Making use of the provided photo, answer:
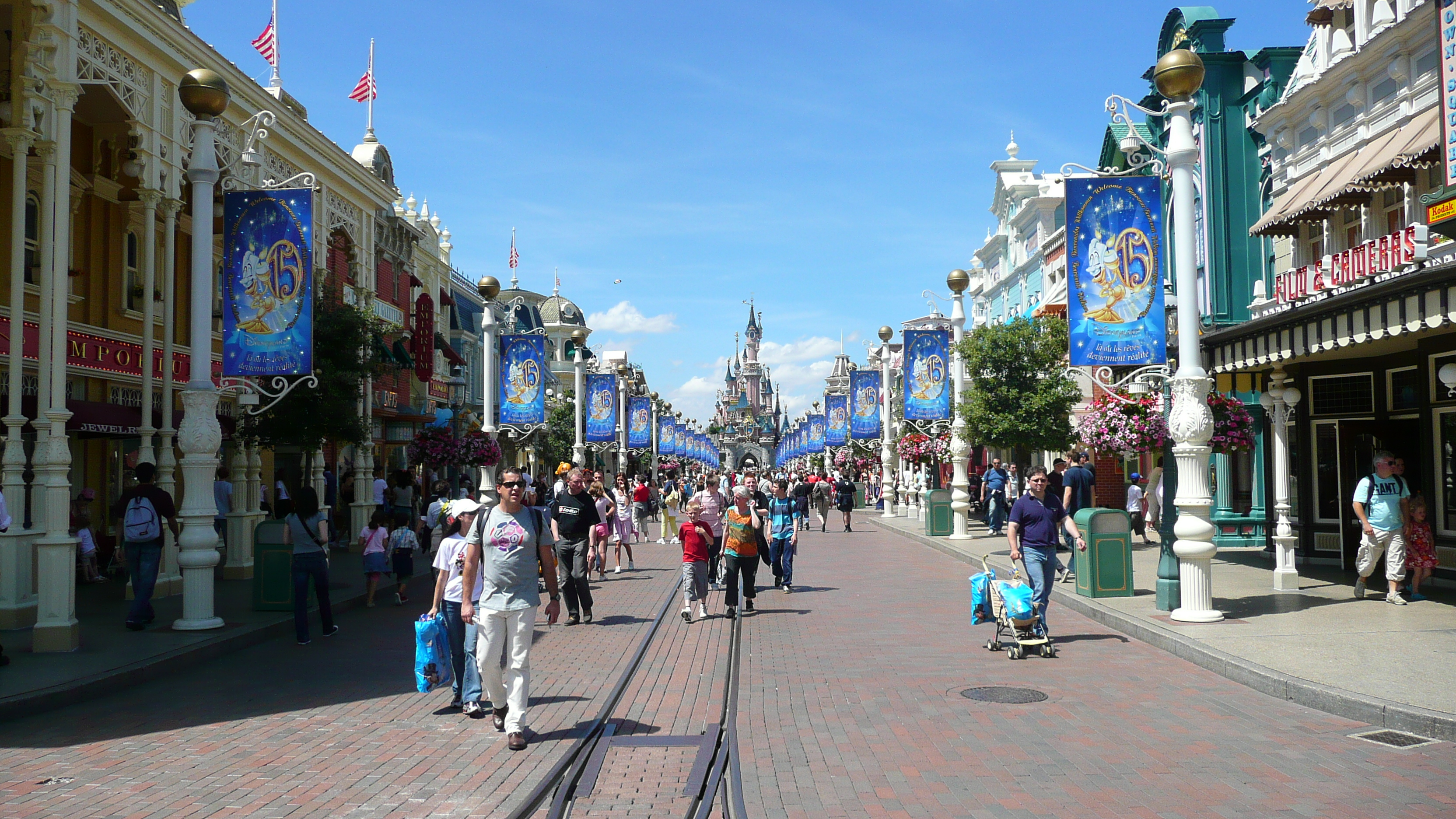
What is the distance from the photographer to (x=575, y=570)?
1338cm

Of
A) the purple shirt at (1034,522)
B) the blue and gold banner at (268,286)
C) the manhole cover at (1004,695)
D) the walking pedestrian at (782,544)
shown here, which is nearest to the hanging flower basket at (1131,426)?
the purple shirt at (1034,522)

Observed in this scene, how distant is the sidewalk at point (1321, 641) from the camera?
772cm

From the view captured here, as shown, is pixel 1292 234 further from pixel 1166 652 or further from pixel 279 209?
pixel 279 209

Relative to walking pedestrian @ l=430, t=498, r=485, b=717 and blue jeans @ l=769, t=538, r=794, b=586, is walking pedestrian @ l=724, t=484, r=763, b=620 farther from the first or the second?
walking pedestrian @ l=430, t=498, r=485, b=717

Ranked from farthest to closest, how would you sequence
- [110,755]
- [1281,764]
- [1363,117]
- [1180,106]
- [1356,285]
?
[1363,117] < [1356,285] < [1180,106] < [110,755] < [1281,764]

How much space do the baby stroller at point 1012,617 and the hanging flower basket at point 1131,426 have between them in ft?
13.8

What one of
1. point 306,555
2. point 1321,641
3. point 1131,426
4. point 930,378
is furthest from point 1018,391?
point 306,555

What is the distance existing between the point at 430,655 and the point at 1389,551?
1081 centimetres

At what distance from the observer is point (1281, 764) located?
654 centimetres

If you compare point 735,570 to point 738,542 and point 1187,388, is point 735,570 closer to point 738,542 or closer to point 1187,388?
point 738,542

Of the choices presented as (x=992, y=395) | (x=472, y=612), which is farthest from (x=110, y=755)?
(x=992, y=395)

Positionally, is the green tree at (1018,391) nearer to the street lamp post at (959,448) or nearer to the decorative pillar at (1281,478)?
the street lamp post at (959,448)

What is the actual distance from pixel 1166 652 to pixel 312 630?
376 inches

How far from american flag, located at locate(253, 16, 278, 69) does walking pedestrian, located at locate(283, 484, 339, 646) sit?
14.7 m
